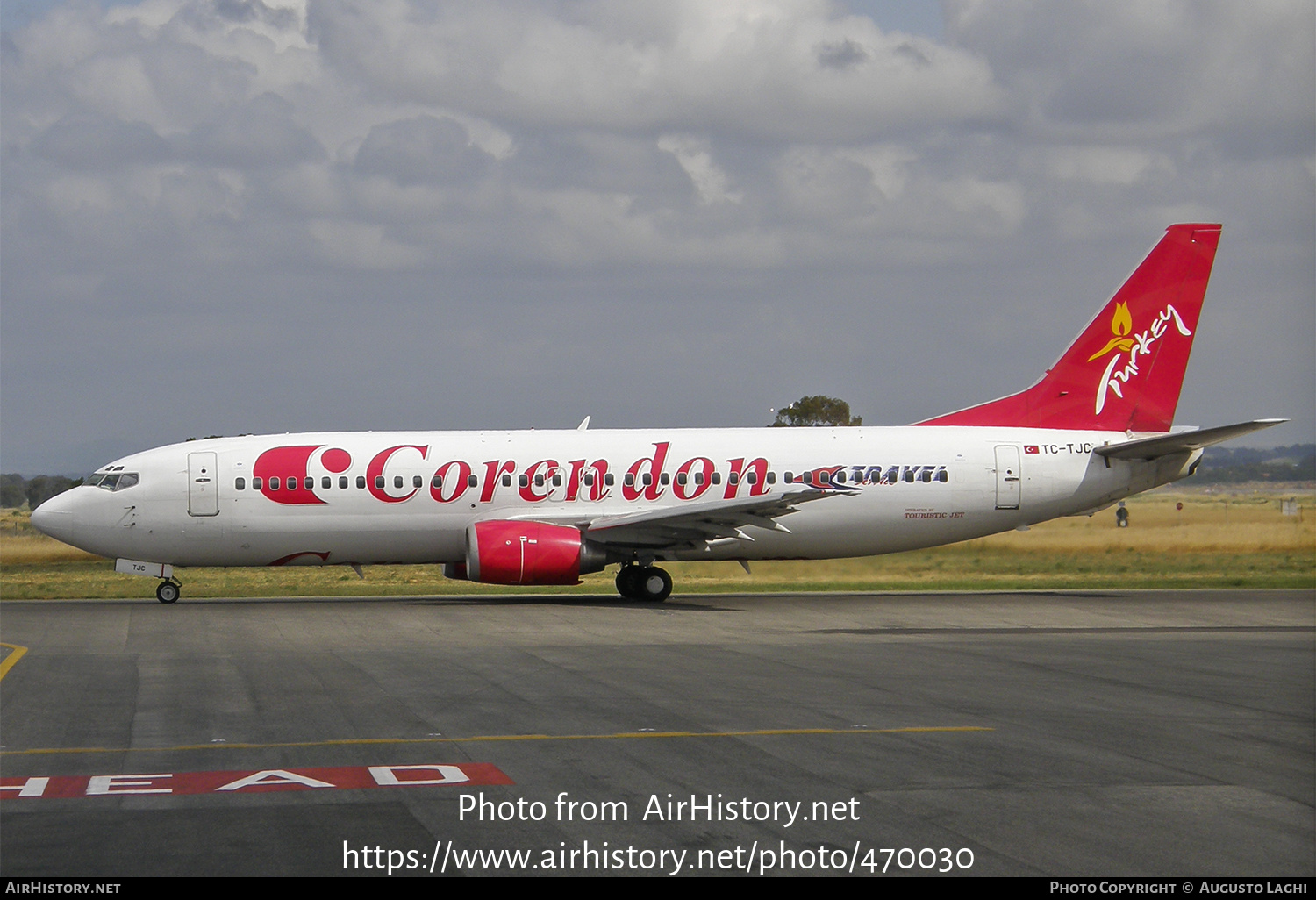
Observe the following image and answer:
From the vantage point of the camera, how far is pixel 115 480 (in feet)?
94.0

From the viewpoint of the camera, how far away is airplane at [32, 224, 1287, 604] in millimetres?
28391

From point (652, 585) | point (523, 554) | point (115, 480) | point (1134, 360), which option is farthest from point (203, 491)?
point (1134, 360)

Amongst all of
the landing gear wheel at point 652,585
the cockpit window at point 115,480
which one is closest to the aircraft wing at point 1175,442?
the landing gear wheel at point 652,585

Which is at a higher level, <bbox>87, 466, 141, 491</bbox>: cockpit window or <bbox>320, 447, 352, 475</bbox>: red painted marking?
<bbox>320, 447, 352, 475</bbox>: red painted marking

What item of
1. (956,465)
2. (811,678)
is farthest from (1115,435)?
(811,678)

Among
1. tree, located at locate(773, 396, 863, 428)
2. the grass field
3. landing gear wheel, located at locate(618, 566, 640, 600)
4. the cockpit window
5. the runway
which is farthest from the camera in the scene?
tree, located at locate(773, 396, 863, 428)

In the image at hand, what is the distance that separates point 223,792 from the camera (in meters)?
9.82

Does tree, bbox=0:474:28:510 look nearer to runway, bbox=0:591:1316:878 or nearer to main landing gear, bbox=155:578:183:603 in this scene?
main landing gear, bbox=155:578:183:603

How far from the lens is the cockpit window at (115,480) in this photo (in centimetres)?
2859

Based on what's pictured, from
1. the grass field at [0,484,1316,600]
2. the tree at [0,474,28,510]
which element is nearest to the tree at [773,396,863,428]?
the grass field at [0,484,1316,600]

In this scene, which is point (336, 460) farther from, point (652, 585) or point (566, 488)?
point (652, 585)

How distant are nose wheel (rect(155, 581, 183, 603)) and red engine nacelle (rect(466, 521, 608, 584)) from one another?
260 inches

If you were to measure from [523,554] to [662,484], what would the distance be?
390cm
